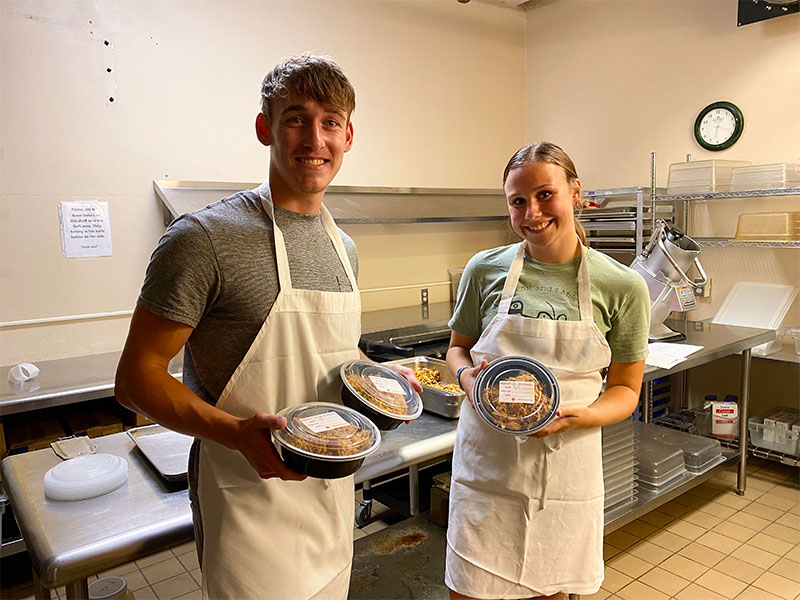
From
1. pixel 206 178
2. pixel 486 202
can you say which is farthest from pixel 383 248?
pixel 206 178

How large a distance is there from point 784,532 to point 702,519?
35cm

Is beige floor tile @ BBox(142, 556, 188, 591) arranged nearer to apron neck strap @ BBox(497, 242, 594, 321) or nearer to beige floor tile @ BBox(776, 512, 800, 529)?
apron neck strap @ BBox(497, 242, 594, 321)

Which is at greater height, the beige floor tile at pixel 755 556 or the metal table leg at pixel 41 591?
the metal table leg at pixel 41 591

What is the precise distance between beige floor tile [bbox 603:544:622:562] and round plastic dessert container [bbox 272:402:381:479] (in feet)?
6.71

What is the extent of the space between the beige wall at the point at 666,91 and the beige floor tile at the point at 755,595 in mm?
1854

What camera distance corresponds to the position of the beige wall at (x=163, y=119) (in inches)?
114

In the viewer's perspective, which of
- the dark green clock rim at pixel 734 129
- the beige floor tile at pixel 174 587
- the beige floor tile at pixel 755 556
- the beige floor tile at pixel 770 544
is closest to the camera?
the beige floor tile at pixel 174 587

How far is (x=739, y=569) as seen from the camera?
2617 millimetres

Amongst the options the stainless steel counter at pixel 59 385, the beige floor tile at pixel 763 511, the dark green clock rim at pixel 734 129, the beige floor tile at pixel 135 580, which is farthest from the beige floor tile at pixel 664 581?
the dark green clock rim at pixel 734 129

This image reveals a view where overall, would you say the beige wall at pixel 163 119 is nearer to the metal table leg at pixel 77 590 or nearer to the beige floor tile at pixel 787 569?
the metal table leg at pixel 77 590

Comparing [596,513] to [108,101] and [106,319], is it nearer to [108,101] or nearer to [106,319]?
[106,319]

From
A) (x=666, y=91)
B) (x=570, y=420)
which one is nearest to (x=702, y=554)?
(x=570, y=420)

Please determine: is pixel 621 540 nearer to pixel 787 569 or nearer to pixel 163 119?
pixel 787 569

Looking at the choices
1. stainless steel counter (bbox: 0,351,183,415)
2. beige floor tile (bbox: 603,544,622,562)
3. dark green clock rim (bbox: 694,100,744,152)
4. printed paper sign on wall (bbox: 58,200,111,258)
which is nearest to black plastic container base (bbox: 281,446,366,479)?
stainless steel counter (bbox: 0,351,183,415)
